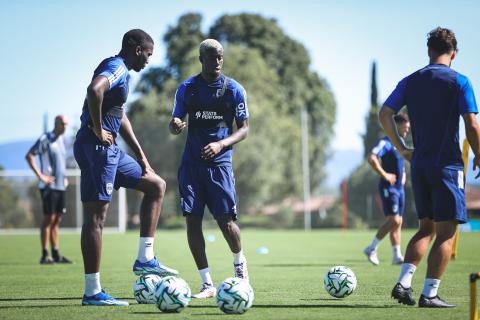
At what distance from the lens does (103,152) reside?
8398 millimetres

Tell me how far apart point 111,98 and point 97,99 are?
1.29ft

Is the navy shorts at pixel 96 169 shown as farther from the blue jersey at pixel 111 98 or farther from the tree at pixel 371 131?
the tree at pixel 371 131

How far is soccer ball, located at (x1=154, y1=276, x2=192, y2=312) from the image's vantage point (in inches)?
296

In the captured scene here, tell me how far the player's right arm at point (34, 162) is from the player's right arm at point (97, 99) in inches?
327

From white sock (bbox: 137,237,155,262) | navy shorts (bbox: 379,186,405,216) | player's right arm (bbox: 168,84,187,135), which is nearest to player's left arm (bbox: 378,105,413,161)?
player's right arm (bbox: 168,84,187,135)

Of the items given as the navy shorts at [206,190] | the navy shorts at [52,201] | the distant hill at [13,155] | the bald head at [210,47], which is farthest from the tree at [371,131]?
the bald head at [210,47]

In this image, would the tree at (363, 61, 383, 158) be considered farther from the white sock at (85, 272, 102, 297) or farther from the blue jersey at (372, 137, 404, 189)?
the white sock at (85, 272, 102, 297)

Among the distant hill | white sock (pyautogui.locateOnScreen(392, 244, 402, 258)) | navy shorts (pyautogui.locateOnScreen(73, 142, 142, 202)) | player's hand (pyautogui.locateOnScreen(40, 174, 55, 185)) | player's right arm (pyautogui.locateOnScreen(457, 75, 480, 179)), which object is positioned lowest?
white sock (pyautogui.locateOnScreen(392, 244, 402, 258))

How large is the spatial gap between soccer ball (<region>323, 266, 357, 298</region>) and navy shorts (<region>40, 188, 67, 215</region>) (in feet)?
28.6

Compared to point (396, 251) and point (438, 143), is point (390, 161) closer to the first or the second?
point (396, 251)

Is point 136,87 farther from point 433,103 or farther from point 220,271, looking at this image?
point 433,103

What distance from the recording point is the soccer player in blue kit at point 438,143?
776 cm

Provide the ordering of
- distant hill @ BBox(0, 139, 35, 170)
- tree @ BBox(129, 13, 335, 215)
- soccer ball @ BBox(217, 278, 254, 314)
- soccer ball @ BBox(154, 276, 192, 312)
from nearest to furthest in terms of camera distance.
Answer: soccer ball @ BBox(217, 278, 254, 314) → soccer ball @ BBox(154, 276, 192, 312) → distant hill @ BBox(0, 139, 35, 170) → tree @ BBox(129, 13, 335, 215)

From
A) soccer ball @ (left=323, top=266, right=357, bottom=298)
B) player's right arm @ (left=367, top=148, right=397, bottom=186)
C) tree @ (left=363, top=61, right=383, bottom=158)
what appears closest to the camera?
soccer ball @ (left=323, top=266, right=357, bottom=298)
